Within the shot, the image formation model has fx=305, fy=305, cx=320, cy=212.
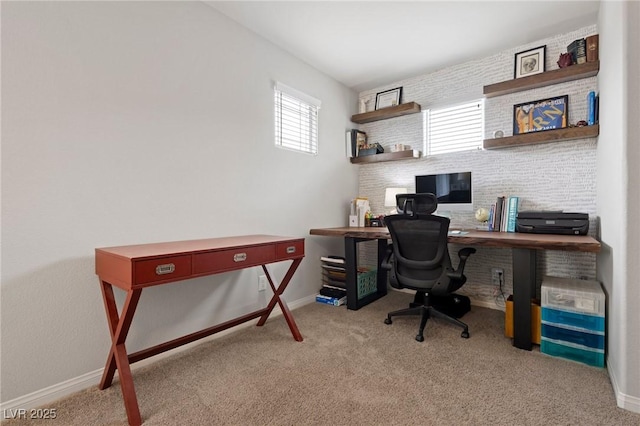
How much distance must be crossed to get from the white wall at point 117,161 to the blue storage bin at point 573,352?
6.89ft

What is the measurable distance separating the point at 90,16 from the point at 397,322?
9.78 ft

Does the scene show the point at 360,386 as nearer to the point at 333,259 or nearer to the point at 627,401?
the point at 627,401

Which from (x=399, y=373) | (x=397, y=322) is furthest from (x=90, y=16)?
(x=397, y=322)

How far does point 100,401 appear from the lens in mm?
1586

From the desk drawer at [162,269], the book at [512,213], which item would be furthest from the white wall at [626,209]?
the desk drawer at [162,269]

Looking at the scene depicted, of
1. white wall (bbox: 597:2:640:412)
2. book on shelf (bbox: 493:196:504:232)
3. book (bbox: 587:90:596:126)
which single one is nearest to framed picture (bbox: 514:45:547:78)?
book (bbox: 587:90:596:126)

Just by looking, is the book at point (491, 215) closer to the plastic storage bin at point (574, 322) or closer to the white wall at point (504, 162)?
the white wall at point (504, 162)

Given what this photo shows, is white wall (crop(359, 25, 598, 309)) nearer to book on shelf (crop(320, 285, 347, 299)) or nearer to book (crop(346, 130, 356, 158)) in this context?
book (crop(346, 130, 356, 158))

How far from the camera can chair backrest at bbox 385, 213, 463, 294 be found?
7.38 feet

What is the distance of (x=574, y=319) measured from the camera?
1943 mm

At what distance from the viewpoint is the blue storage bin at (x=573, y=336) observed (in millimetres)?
1867

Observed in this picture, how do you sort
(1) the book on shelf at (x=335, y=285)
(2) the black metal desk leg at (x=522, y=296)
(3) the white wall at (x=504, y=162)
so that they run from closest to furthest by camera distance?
1. (2) the black metal desk leg at (x=522, y=296)
2. (3) the white wall at (x=504, y=162)
3. (1) the book on shelf at (x=335, y=285)

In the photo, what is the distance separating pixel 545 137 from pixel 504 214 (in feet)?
2.37

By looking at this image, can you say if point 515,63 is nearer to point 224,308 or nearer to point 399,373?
point 399,373
